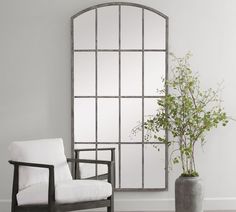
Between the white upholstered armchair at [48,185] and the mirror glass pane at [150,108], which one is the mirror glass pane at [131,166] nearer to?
the mirror glass pane at [150,108]

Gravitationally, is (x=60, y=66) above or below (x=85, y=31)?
below

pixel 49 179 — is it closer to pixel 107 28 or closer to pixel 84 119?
pixel 84 119

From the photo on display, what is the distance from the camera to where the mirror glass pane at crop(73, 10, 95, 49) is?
615 cm

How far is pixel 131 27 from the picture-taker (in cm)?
617

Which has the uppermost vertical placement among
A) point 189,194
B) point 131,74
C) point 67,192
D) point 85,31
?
point 85,31

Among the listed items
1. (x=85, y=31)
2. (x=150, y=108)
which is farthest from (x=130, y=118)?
(x=85, y=31)

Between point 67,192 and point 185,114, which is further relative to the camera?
point 185,114

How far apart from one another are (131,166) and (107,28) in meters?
1.42

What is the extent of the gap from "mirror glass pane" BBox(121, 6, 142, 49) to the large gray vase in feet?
4.86

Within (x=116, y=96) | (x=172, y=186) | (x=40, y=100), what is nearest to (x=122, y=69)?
(x=116, y=96)

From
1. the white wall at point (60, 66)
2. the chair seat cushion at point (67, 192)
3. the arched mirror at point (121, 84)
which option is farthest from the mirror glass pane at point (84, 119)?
the chair seat cushion at point (67, 192)

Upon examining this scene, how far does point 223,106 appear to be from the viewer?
6.24 m

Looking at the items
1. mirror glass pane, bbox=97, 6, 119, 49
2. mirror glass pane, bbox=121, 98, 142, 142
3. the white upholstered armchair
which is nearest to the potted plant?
mirror glass pane, bbox=121, 98, 142, 142

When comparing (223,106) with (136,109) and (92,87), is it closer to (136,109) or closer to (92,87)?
(136,109)
